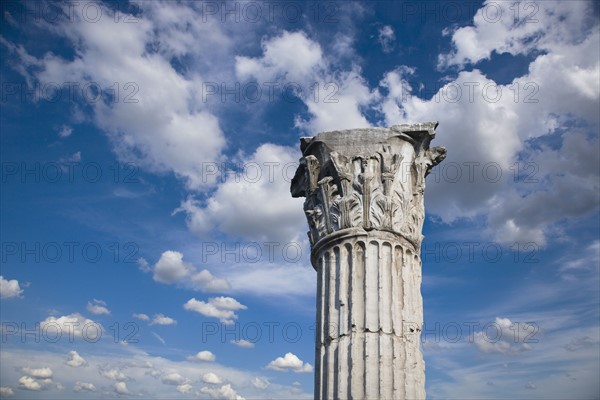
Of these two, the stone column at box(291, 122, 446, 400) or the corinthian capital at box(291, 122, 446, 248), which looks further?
the corinthian capital at box(291, 122, 446, 248)

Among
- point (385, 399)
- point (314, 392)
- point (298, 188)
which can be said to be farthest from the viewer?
point (298, 188)

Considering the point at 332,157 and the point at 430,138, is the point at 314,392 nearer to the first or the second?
the point at 332,157

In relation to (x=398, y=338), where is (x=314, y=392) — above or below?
below

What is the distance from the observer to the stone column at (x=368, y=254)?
10.2 meters

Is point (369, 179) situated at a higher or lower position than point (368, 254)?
higher

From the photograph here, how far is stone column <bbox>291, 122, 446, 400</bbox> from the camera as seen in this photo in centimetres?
1019

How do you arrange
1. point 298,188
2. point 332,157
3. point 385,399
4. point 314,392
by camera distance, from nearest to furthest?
point 385,399, point 314,392, point 332,157, point 298,188

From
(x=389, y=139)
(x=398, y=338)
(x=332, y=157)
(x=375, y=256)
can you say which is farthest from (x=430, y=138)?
(x=398, y=338)

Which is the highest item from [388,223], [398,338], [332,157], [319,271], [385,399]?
[332,157]

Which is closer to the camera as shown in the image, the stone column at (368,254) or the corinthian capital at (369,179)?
the stone column at (368,254)

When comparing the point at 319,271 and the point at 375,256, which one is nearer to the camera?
the point at 375,256

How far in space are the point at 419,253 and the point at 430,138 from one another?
2.49 metres

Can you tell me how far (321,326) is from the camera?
11039 millimetres

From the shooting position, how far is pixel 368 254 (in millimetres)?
10977
